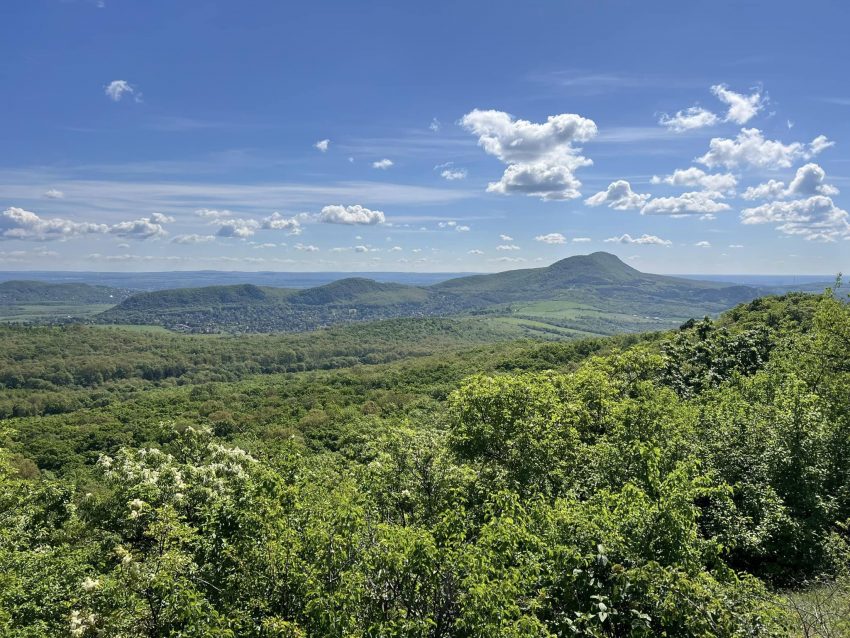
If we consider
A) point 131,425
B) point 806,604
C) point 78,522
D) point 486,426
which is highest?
point 486,426

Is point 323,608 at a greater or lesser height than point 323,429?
greater

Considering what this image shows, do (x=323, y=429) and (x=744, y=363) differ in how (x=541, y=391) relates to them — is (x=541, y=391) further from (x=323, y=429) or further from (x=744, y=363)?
(x=323, y=429)

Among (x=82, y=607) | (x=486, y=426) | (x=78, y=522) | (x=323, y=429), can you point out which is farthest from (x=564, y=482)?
(x=323, y=429)

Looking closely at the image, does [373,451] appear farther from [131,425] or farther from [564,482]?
[131,425]

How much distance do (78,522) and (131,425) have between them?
241 ft

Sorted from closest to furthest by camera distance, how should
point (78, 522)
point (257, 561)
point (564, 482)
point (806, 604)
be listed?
point (257, 561), point (806, 604), point (564, 482), point (78, 522)

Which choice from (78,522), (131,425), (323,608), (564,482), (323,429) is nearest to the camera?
Answer: (323,608)

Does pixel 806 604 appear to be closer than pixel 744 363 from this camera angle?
Yes

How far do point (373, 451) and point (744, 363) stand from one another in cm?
5727

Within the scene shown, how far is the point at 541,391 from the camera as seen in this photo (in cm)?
2583

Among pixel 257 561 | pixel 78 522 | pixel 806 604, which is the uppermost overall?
pixel 257 561

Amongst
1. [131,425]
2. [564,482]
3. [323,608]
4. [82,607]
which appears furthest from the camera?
[131,425]

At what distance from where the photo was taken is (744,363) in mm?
60125

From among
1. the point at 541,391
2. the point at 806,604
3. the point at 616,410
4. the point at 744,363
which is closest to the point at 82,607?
the point at 541,391
